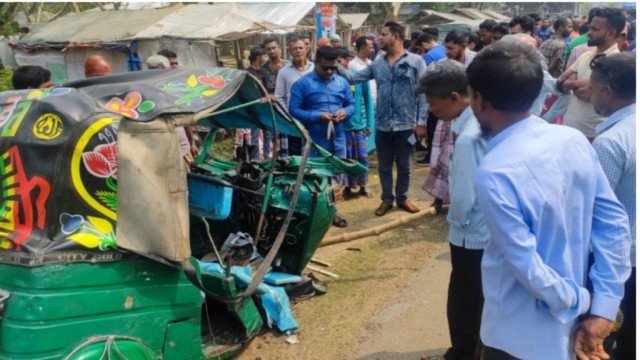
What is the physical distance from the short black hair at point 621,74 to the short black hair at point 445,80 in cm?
66

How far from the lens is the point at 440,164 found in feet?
17.3

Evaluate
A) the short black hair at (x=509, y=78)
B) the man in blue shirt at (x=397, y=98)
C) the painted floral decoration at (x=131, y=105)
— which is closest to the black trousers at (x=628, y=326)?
the short black hair at (x=509, y=78)

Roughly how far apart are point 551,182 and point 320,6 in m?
10.4

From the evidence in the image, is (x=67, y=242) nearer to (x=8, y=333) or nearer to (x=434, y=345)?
(x=8, y=333)

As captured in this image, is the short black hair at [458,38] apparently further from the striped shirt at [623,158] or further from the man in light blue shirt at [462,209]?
the striped shirt at [623,158]

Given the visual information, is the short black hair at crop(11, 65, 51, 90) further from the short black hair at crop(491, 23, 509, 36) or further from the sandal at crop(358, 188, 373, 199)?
the short black hair at crop(491, 23, 509, 36)

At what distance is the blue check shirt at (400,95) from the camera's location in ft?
18.6

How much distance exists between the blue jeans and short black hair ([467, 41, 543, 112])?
13.2 feet

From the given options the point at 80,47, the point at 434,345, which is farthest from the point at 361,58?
the point at 80,47

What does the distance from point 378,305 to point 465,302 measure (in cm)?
132

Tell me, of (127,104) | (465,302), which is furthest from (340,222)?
(127,104)

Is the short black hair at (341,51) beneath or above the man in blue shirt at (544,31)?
above

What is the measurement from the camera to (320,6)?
37.2 ft

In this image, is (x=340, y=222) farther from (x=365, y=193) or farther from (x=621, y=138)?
(x=621, y=138)
